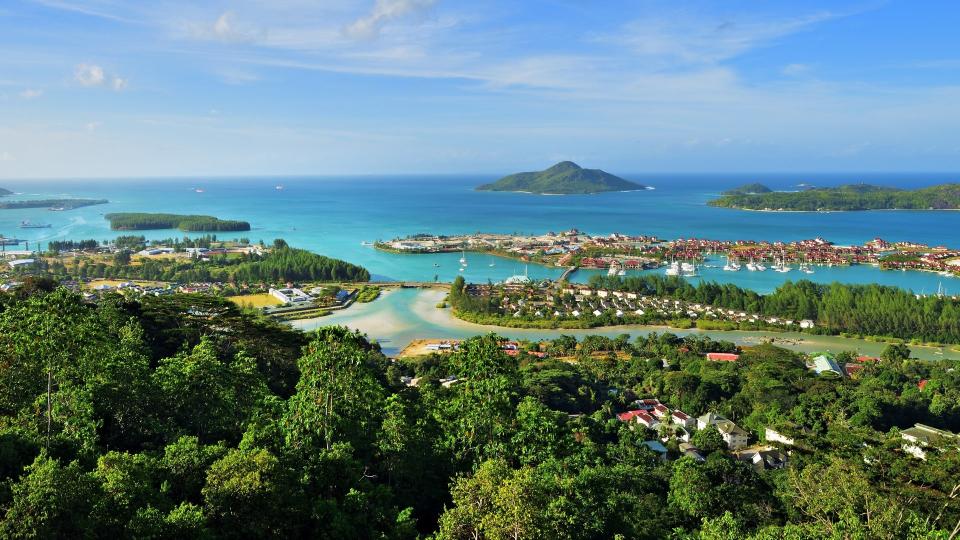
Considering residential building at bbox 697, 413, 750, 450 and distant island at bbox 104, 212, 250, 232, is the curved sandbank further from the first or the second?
distant island at bbox 104, 212, 250, 232

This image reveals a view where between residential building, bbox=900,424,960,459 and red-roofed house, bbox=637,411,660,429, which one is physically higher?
residential building, bbox=900,424,960,459

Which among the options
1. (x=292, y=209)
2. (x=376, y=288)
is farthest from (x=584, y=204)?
(x=376, y=288)

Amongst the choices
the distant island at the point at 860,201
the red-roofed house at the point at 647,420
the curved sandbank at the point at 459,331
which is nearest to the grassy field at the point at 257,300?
the curved sandbank at the point at 459,331

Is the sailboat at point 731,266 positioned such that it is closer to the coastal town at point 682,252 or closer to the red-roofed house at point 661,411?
the coastal town at point 682,252

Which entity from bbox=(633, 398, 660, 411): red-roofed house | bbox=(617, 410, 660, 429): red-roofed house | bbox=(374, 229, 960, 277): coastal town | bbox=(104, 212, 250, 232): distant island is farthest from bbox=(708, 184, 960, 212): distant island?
bbox=(617, 410, 660, 429): red-roofed house

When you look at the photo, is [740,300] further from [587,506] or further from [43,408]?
[43,408]
